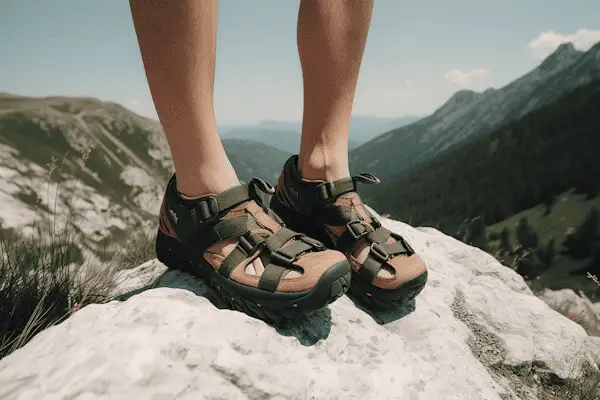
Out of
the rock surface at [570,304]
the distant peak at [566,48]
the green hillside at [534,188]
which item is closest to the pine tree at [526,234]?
the green hillside at [534,188]

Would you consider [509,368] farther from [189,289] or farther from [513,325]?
[189,289]

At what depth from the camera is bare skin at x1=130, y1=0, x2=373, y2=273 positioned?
160cm

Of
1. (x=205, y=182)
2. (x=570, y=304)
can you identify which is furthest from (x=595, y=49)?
(x=205, y=182)

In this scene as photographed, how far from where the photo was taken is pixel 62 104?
89250 millimetres

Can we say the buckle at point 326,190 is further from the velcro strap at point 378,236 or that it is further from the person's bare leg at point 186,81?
the person's bare leg at point 186,81

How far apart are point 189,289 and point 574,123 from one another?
301 ft

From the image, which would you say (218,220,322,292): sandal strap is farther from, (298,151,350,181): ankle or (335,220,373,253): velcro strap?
(298,151,350,181): ankle

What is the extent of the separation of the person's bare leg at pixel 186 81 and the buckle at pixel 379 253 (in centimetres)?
76

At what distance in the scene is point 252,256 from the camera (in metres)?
1.76

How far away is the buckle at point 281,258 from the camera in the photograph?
5.58 feet

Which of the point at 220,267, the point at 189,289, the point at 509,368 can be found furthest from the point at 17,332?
the point at 509,368

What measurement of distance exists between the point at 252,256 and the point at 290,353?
1.44ft

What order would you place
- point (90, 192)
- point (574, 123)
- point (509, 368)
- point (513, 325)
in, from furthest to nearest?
1. point (574, 123)
2. point (90, 192)
3. point (513, 325)
4. point (509, 368)

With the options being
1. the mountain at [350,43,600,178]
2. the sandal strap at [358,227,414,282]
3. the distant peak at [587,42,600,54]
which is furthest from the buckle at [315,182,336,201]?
the distant peak at [587,42,600,54]
